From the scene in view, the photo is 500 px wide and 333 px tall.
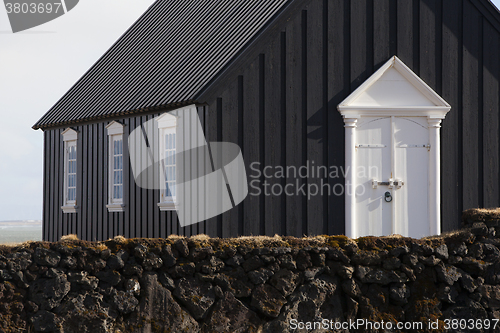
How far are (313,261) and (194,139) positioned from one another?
5.39 meters

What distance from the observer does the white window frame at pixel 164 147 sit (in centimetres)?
1475

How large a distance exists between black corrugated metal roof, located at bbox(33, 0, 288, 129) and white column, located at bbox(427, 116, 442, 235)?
4271 millimetres

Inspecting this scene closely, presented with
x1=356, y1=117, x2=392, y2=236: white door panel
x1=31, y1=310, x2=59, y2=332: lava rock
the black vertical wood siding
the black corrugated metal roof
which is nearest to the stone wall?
x1=31, y1=310, x2=59, y2=332: lava rock

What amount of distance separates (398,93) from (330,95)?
158 cm

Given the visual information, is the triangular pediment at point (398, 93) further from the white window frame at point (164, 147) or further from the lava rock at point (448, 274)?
the lava rock at point (448, 274)

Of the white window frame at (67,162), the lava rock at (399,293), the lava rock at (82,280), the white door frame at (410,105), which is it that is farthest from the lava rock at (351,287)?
the white window frame at (67,162)

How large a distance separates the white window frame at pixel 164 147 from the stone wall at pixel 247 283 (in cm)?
548

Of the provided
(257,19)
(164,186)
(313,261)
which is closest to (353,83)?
(257,19)

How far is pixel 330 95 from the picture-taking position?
47.5ft

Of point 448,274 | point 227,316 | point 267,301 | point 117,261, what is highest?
point 117,261

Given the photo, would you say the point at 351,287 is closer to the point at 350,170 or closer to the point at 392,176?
the point at 350,170

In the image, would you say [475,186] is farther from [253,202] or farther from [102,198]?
[102,198]

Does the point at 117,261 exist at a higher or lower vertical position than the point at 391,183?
lower

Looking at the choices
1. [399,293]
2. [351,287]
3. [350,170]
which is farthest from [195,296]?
[350,170]
